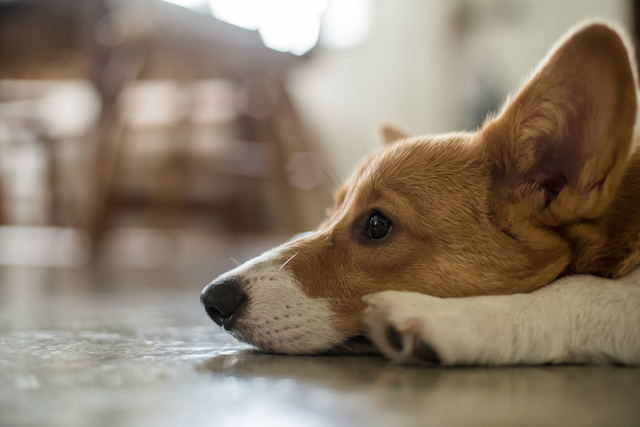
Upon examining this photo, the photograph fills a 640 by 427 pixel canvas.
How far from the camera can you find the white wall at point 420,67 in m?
6.37

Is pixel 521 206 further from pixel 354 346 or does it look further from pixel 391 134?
pixel 391 134

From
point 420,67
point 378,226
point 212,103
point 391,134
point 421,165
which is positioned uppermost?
point 420,67

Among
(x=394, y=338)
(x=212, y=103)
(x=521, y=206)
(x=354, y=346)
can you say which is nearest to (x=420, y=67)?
(x=212, y=103)

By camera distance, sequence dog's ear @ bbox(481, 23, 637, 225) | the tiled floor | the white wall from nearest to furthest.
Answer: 1. the tiled floor
2. dog's ear @ bbox(481, 23, 637, 225)
3. the white wall

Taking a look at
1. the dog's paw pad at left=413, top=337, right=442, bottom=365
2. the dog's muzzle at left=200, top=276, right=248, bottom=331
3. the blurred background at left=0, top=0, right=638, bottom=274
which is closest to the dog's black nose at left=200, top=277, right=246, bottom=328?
the dog's muzzle at left=200, top=276, right=248, bottom=331

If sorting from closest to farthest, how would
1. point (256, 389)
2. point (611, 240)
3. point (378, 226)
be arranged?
point (256, 389) → point (611, 240) → point (378, 226)

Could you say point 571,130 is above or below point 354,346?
above

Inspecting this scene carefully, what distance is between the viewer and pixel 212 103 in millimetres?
5625

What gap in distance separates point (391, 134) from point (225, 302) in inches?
42.1

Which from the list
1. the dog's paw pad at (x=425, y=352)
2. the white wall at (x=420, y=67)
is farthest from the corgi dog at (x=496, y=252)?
the white wall at (x=420, y=67)

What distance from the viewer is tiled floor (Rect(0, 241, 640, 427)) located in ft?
2.23

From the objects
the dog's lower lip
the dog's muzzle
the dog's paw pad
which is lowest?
the dog's lower lip

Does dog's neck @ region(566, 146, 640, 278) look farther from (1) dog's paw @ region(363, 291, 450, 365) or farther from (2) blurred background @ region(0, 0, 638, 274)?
(2) blurred background @ region(0, 0, 638, 274)

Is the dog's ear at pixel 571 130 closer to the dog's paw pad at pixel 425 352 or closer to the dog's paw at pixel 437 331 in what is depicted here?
the dog's paw at pixel 437 331
